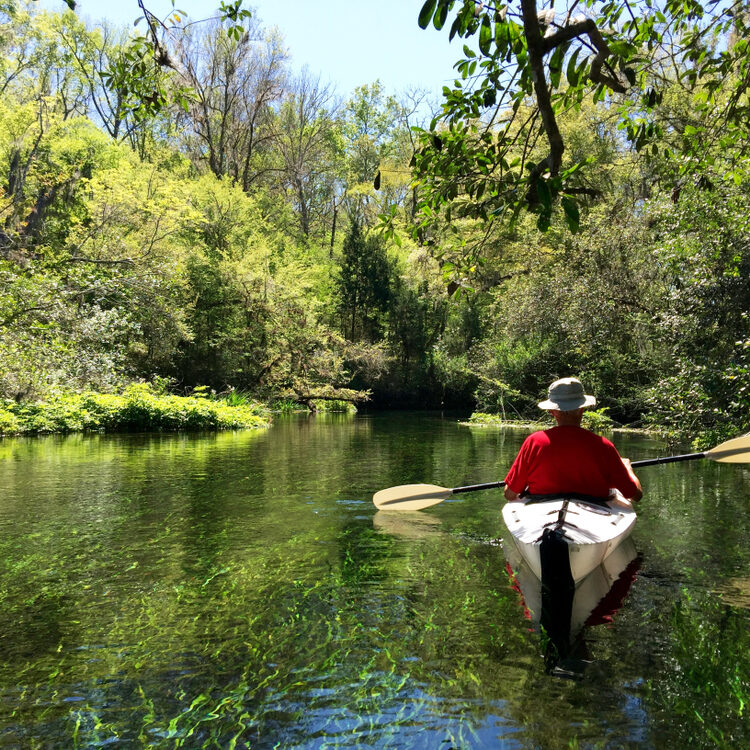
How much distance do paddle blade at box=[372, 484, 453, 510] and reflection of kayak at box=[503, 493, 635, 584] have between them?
1650 millimetres

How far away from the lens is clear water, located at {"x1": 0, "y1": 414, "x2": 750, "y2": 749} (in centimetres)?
293

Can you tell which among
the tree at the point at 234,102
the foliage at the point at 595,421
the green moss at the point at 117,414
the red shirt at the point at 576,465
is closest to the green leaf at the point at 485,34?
the red shirt at the point at 576,465

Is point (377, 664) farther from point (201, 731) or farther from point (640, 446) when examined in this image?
point (640, 446)

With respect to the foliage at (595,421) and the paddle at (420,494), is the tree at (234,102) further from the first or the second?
the paddle at (420,494)

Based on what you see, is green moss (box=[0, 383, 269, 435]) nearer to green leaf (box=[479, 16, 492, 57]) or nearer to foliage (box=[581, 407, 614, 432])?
foliage (box=[581, 407, 614, 432])

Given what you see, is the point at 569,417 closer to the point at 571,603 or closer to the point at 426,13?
the point at 571,603

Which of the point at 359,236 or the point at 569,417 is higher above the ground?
the point at 359,236

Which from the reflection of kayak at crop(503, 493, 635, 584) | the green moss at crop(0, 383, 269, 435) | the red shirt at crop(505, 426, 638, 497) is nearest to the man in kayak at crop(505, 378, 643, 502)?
the red shirt at crop(505, 426, 638, 497)

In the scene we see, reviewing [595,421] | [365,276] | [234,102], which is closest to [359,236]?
[365,276]

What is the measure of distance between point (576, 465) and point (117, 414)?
13495 mm

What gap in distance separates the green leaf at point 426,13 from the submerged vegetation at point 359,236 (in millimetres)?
13

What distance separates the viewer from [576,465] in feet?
16.5

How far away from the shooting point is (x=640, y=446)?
1367 cm

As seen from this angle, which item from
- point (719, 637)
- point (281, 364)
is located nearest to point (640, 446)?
point (719, 637)
